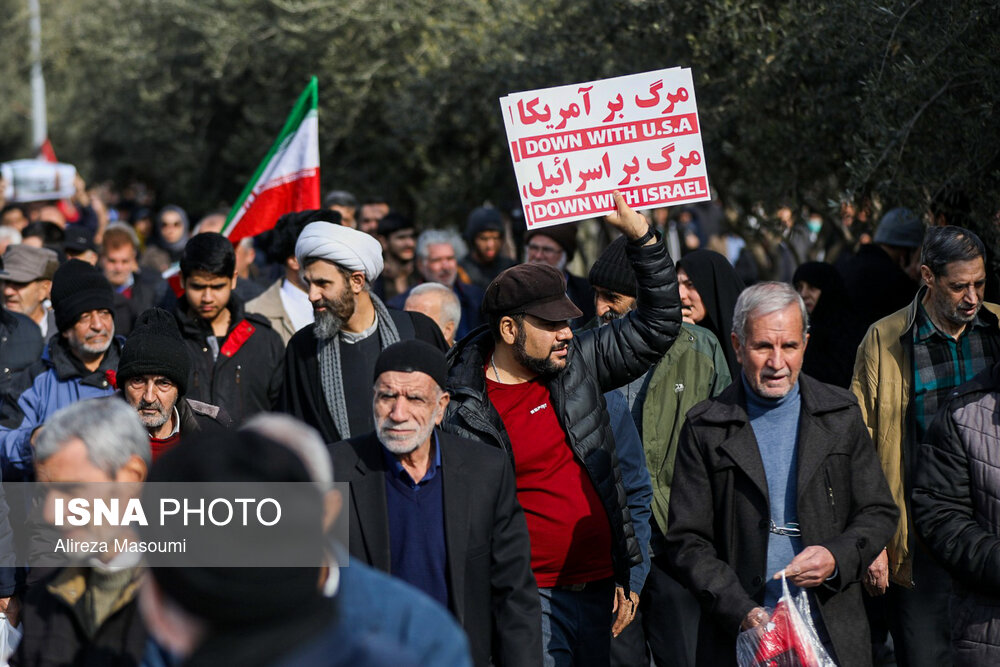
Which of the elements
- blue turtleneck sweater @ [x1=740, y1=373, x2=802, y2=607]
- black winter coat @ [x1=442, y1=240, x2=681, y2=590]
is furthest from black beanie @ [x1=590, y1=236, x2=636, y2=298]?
blue turtleneck sweater @ [x1=740, y1=373, x2=802, y2=607]

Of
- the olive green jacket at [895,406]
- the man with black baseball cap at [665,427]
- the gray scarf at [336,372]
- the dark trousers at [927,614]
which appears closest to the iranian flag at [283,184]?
the gray scarf at [336,372]

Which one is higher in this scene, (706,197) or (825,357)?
(706,197)

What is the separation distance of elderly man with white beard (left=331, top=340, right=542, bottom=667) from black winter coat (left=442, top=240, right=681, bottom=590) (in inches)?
22.4

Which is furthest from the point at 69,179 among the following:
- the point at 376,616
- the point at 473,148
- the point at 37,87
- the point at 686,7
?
the point at 376,616

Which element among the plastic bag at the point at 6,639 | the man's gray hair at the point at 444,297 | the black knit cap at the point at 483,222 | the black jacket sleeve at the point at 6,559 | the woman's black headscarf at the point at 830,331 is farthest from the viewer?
the black knit cap at the point at 483,222

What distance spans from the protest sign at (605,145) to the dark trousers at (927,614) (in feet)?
6.45

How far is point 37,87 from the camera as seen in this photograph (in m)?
25.7

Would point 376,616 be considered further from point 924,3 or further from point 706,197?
point 924,3

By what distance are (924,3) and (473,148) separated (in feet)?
29.4

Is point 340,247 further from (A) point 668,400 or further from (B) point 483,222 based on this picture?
(B) point 483,222

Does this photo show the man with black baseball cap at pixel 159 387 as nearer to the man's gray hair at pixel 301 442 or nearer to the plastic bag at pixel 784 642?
the plastic bag at pixel 784 642

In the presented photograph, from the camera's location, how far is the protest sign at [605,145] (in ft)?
20.3

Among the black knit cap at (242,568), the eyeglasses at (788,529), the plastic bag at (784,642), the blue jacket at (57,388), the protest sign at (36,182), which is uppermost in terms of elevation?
the protest sign at (36,182)

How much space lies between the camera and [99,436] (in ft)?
11.4
